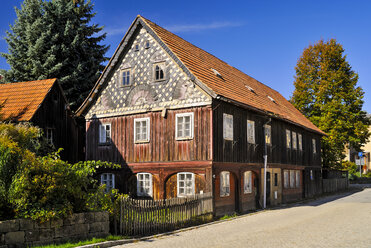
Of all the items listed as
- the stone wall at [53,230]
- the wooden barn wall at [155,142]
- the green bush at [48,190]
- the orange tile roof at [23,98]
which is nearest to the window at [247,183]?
the wooden barn wall at [155,142]

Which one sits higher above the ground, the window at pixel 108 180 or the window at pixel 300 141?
the window at pixel 300 141

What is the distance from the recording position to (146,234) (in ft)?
45.1

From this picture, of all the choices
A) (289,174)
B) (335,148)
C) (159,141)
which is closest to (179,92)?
(159,141)

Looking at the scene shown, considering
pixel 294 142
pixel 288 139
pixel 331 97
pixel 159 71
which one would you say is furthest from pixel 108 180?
pixel 331 97

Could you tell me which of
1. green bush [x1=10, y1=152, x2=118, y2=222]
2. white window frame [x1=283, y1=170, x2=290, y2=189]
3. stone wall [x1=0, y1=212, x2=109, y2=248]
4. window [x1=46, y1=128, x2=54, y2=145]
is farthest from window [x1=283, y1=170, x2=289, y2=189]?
green bush [x1=10, y1=152, x2=118, y2=222]

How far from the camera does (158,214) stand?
14.3 meters

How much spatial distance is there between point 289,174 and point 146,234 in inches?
709

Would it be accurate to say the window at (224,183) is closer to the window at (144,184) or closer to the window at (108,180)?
the window at (144,184)

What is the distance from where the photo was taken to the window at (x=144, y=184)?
2138cm

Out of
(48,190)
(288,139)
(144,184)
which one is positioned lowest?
(144,184)

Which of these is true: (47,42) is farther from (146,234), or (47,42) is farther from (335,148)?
(335,148)

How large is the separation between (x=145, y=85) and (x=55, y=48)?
39.8 feet

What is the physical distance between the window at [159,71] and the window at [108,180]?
6.24 meters

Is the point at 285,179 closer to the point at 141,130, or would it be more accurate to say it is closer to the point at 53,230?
the point at 141,130
